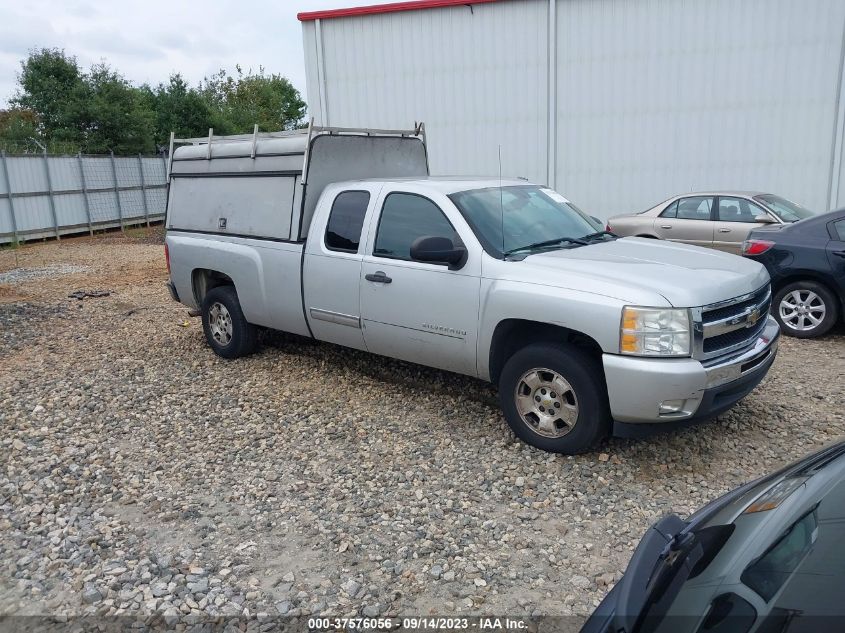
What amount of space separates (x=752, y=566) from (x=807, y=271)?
20.8 feet

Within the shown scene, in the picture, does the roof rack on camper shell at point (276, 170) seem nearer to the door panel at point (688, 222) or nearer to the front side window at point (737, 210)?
the door panel at point (688, 222)

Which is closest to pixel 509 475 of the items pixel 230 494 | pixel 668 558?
pixel 230 494

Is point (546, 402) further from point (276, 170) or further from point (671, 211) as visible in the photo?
point (671, 211)

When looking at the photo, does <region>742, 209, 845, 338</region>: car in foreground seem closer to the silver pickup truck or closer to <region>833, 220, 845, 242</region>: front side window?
<region>833, 220, 845, 242</region>: front side window

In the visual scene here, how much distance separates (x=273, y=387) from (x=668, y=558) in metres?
4.57

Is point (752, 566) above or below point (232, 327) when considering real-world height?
above

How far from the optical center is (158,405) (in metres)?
5.80

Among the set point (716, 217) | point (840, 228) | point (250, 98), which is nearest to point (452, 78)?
point (716, 217)

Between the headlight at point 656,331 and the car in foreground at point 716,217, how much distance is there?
5978 mm

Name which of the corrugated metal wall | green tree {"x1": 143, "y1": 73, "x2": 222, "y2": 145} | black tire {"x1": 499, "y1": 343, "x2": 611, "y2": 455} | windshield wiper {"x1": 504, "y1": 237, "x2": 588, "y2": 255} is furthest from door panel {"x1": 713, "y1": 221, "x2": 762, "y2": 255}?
green tree {"x1": 143, "y1": 73, "x2": 222, "y2": 145}

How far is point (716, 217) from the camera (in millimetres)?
10359

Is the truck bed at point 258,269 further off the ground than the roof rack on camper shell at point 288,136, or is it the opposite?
the roof rack on camper shell at point 288,136

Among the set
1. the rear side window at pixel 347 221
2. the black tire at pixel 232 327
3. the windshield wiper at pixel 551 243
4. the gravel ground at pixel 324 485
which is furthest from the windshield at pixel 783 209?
the black tire at pixel 232 327

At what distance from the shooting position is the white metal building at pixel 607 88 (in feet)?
41.8
